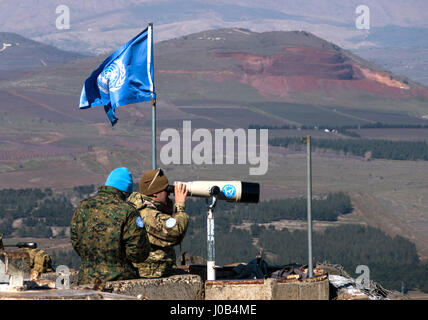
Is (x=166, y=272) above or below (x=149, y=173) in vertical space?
below

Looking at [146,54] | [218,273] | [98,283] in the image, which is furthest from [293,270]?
[146,54]

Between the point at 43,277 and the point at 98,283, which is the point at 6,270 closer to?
the point at 98,283

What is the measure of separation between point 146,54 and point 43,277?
1125cm

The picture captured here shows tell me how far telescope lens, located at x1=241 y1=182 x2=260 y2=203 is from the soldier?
63.7 inches

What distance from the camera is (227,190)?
16109 millimetres

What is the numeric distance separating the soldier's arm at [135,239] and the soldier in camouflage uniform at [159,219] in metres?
0.81

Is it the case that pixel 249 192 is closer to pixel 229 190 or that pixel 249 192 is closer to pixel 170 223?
pixel 229 190

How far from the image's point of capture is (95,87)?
29.9 meters

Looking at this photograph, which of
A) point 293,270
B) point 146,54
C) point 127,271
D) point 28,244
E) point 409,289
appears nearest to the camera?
point 127,271

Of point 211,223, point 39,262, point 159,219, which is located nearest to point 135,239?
point 159,219

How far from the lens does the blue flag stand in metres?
29.0

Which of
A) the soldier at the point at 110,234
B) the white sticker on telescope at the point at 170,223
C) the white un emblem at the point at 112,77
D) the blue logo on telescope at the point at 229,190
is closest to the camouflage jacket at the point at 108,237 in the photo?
the soldier at the point at 110,234

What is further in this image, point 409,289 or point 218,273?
point 409,289

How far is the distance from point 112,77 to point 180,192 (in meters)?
14.0
